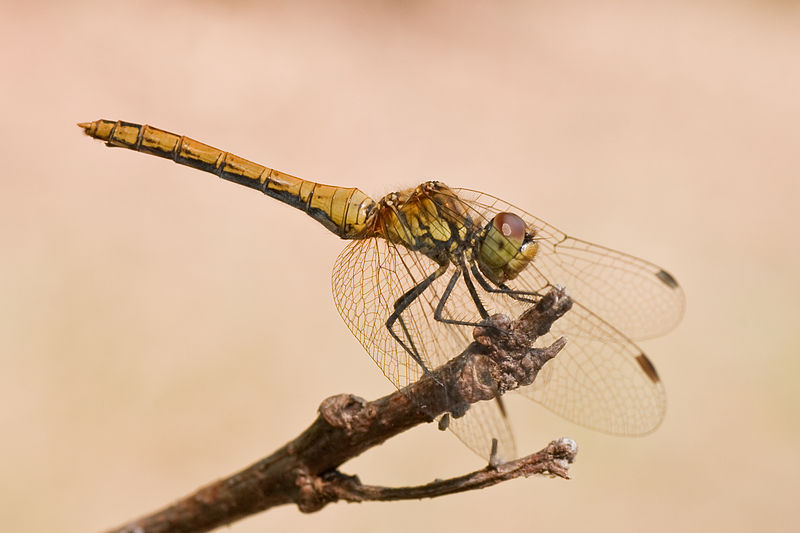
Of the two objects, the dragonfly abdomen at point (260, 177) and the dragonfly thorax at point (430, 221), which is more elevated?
the dragonfly abdomen at point (260, 177)

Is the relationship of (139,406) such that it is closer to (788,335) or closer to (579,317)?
(579,317)

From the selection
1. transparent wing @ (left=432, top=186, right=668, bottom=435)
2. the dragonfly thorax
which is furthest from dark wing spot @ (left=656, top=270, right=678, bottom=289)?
the dragonfly thorax

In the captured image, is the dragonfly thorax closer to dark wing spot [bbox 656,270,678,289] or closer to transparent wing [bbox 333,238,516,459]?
transparent wing [bbox 333,238,516,459]

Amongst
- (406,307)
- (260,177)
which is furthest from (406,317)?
(260,177)

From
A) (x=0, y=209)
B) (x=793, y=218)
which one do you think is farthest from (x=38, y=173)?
(x=793, y=218)

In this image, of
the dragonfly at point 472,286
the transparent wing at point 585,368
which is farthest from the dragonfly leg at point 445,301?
the transparent wing at point 585,368

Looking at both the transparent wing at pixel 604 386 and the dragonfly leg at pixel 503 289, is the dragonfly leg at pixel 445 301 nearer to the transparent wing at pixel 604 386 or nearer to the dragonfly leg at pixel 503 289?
the dragonfly leg at pixel 503 289
